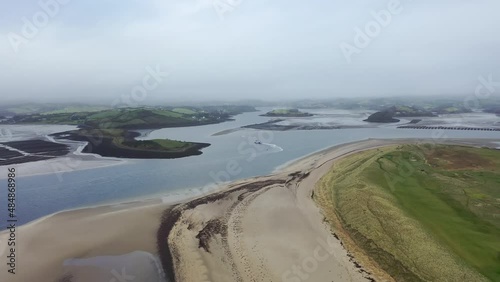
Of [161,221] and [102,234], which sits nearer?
[102,234]

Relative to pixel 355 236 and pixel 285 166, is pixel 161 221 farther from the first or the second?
pixel 285 166

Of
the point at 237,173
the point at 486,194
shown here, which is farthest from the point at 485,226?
the point at 237,173

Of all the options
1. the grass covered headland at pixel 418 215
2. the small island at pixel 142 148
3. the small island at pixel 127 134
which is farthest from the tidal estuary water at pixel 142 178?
the grass covered headland at pixel 418 215

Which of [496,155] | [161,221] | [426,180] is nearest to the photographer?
[161,221]

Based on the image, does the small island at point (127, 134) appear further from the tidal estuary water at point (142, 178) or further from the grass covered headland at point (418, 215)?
the grass covered headland at point (418, 215)

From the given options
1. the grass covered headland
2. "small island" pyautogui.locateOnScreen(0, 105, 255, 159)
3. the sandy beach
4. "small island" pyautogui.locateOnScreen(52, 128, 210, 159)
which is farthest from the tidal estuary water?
the grass covered headland

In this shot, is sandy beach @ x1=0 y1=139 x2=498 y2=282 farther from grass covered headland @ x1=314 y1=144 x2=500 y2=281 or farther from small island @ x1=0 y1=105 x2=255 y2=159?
small island @ x1=0 y1=105 x2=255 y2=159
